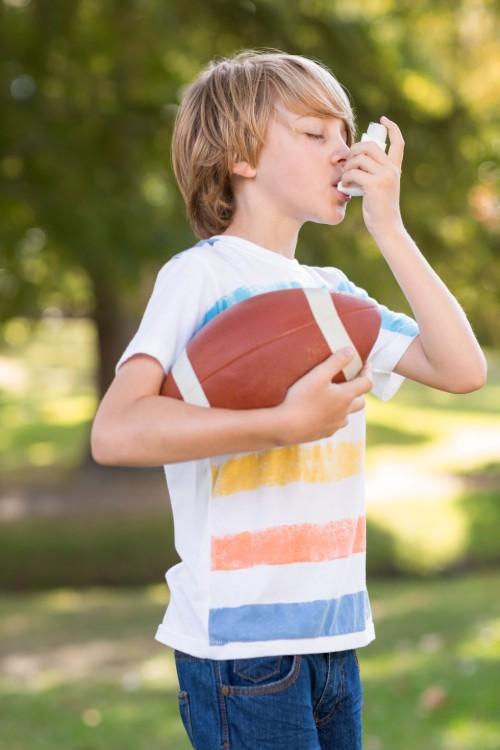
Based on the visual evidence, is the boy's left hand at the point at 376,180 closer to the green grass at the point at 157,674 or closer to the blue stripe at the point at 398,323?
the blue stripe at the point at 398,323

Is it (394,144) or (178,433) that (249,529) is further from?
(394,144)

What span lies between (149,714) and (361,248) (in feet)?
13.7

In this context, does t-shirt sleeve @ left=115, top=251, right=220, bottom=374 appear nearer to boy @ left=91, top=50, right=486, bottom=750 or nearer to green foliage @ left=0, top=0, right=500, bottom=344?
boy @ left=91, top=50, right=486, bottom=750

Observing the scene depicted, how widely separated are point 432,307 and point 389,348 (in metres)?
0.14

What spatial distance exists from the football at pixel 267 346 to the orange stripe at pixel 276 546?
0.21 m

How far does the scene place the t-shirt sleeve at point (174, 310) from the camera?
1619mm

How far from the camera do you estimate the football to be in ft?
5.21

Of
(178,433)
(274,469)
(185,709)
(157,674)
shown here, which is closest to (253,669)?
(185,709)

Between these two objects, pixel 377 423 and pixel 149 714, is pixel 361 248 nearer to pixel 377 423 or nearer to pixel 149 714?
pixel 149 714

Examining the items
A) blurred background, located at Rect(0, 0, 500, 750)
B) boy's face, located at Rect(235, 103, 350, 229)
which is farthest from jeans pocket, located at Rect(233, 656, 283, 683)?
blurred background, located at Rect(0, 0, 500, 750)

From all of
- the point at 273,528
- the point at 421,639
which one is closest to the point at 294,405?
the point at 273,528

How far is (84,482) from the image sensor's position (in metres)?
13.7

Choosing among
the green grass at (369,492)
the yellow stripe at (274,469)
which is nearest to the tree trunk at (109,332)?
the green grass at (369,492)

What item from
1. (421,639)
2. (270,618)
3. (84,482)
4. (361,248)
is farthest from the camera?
(84,482)
